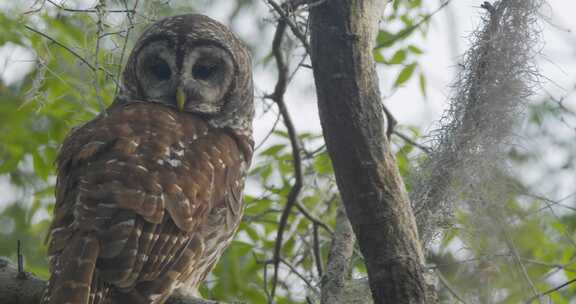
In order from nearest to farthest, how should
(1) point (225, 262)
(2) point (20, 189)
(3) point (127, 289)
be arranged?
(3) point (127, 289) < (1) point (225, 262) < (2) point (20, 189)

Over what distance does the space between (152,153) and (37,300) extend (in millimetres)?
717

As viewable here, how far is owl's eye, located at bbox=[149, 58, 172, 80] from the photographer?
403 cm

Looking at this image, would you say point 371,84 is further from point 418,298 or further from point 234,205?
point 234,205

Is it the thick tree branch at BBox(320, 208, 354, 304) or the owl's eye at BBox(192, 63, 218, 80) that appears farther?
the owl's eye at BBox(192, 63, 218, 80)

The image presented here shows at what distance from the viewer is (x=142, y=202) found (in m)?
2.98

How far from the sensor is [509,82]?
3.29 metres

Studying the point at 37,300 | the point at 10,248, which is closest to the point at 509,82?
the point at 37,300

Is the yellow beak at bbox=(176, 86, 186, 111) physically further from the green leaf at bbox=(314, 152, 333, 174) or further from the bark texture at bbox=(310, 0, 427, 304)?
the bark texture at bbox=(310, 0, 427, 304)

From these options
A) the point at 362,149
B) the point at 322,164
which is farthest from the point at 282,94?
the point at 322,164

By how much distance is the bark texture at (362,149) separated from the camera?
2.52 meters

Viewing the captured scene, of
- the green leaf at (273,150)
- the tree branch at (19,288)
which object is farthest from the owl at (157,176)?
the green leaf at (273,150)

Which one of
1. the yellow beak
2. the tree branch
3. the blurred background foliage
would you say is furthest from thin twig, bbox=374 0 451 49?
the tree branch

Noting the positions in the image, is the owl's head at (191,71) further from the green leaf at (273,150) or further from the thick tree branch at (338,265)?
the thick tree branch at (338,265)

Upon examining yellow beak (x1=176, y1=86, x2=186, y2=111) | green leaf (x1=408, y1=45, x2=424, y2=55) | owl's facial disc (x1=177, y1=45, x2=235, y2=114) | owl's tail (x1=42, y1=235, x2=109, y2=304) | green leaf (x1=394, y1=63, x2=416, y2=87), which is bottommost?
owl's tail (x1=42, y1=235, x2=109, y2=304)
